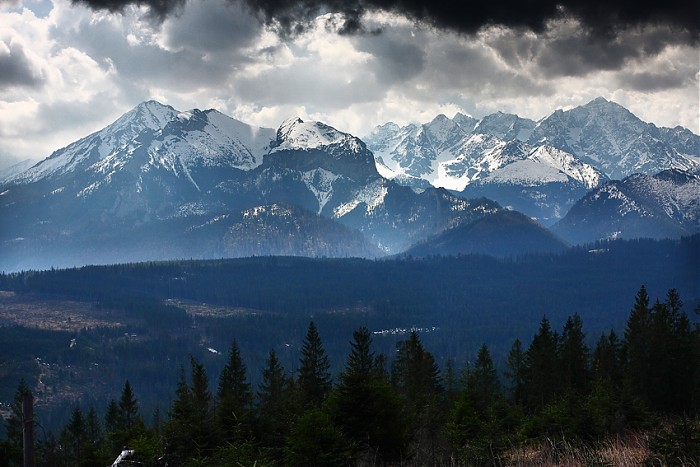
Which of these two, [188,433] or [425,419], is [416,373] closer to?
[425,419]

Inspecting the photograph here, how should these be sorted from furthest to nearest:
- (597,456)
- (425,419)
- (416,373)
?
(416,373) → (425,419) → (597,456)

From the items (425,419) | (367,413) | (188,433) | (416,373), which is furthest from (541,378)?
(367,413)

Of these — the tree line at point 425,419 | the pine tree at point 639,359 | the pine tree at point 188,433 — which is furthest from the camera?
the pine tree at point 639,359

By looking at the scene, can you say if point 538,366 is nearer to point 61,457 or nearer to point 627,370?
point 627,370

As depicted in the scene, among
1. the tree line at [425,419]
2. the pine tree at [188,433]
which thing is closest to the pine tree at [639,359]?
the tree line at [425,419]

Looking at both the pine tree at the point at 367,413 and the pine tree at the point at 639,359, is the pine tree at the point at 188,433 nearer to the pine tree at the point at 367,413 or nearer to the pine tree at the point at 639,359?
the pine tree at the point at 367,413

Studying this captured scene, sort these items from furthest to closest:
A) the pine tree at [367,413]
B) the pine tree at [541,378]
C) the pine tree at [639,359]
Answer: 1. the pine tree at [541,378]
2. the pine tree at [639,359]
3. the pine tree at [367,413]

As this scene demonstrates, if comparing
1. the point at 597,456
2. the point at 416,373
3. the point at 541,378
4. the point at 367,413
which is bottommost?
the point at 541,378

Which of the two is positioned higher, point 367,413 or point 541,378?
point 367,413

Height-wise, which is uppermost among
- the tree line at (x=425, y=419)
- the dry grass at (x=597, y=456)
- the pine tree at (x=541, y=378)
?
the dry grass at (x=597, y=456)

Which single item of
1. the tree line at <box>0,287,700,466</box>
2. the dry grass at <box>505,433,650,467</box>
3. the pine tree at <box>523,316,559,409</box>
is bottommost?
the pine tree at <box>523,316,559,409</box>

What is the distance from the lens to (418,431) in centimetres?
4238

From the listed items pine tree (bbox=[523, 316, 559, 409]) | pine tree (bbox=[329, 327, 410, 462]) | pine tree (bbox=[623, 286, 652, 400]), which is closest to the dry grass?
pine tree (bbox=[329, 327, 410, 462])

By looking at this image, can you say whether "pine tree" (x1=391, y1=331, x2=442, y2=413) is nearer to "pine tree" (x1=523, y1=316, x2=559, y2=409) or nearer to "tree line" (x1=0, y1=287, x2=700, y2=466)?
"tree line" (x1=0, y1=287, x2=700, y2=466)
